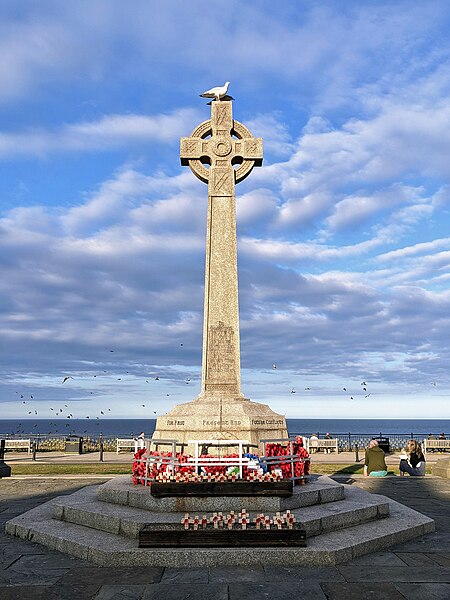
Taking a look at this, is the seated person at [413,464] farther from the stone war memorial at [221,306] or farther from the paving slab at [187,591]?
the paving slab at [187,591]

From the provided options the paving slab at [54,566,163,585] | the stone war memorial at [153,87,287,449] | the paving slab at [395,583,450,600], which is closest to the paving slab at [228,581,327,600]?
the paving slab at [395,583,450,600]

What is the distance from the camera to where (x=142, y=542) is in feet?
25.5

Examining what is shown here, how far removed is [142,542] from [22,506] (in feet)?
20.7

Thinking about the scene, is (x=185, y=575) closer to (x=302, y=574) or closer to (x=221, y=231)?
(x=302, y=574)

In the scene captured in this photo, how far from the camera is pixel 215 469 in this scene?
10.6 m

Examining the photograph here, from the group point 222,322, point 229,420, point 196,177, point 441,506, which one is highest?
point 196,177

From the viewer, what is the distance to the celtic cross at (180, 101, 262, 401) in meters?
14.7

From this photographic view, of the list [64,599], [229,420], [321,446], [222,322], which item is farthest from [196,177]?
[321,446]

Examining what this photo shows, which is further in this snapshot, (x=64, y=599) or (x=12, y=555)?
(x=12, y=555)

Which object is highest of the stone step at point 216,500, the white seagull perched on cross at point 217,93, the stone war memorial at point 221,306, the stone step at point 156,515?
the white seagull perched on cross at point 217,93

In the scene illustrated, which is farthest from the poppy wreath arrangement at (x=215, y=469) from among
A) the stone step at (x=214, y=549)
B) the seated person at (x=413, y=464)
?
the seated person at (x=413, y=464)

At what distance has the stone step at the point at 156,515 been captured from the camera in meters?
8.70

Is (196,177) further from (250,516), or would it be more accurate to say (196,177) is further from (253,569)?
(253,569)

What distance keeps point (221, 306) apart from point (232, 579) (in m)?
8.90
